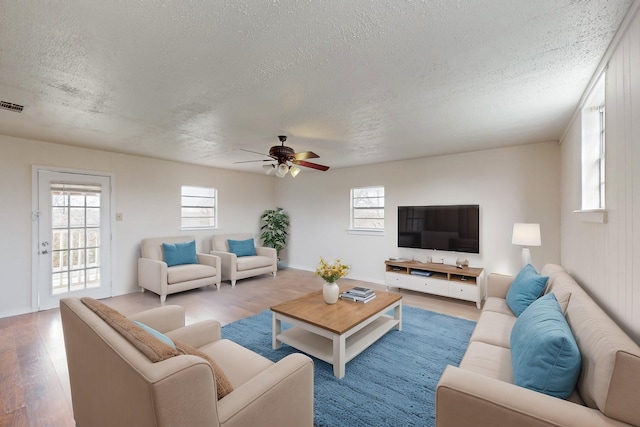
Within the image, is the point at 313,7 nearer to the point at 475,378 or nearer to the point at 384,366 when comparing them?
the point at 475,378

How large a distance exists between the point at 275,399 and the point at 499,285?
9.66 feet

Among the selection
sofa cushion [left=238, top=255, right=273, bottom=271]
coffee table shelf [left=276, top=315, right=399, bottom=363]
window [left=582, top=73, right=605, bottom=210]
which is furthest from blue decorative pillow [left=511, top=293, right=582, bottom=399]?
sofa cushion [left=238, top=255, right=273, bottom=271]

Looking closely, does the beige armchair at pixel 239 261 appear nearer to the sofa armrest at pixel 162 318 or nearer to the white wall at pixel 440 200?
the white wall at pixel 440 200

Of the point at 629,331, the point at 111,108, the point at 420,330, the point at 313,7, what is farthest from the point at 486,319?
the point at 111,108

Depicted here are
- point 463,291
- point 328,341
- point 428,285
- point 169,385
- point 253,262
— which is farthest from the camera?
point 253,262

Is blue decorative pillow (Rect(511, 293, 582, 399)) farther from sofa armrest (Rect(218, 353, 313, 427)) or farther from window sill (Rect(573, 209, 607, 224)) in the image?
sofa armrest (Rect(218, 353, 313, 427))

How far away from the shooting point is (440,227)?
189 inches

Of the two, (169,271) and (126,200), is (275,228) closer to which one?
(169,271)

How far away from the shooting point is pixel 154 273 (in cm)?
457

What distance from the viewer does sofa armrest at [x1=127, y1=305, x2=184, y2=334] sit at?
1944mm

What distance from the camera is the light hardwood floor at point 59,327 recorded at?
2.04m

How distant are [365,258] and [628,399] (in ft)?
15.8

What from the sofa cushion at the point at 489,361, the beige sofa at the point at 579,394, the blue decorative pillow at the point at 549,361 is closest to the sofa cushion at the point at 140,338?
the beige sofa at the point at 579,394

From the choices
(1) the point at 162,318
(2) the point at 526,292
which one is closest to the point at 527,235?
(2) the point at 526,292
